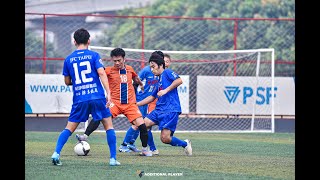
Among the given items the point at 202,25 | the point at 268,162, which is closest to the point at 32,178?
the point at 268,162

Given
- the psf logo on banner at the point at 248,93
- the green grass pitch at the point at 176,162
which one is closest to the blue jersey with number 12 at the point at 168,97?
the green grass pitch at the point at 176,162

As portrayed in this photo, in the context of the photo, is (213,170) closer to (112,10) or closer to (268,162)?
(268,162)

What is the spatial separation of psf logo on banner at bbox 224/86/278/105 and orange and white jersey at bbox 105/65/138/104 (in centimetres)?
909

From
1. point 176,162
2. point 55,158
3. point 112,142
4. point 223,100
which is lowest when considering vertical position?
point 176,162

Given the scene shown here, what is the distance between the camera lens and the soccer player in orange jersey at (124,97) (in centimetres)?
1317

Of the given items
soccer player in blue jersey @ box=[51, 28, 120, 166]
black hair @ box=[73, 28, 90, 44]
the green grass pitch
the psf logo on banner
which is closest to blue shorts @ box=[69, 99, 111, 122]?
soccer player in blue jersey @ box=[51, 28, 120, 166]

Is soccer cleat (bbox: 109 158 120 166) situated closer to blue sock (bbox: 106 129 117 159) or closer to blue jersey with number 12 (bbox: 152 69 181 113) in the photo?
blue sock (bbox: 106 129 117 159)

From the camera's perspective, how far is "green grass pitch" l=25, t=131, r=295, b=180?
33.5 feet

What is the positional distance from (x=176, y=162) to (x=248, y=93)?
1075cm

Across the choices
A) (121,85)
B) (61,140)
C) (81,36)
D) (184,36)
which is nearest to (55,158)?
(61,140)

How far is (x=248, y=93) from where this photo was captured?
2253 centimetres

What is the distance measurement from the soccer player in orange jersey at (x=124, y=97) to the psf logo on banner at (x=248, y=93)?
9019 mm

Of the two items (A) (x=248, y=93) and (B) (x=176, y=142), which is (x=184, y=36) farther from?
(B) (x=176, y=142)

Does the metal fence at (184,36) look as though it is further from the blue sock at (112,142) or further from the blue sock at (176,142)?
the blue sock at (112,142)
